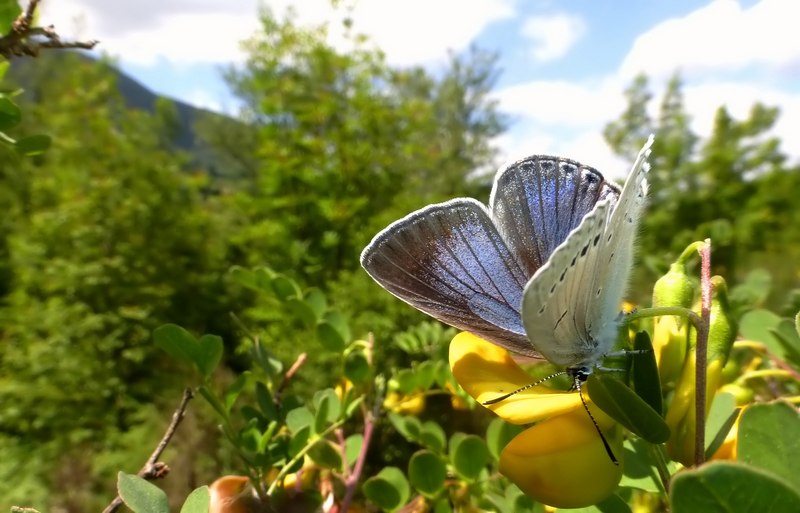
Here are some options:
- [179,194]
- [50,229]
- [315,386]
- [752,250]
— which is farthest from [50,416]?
[752,250]

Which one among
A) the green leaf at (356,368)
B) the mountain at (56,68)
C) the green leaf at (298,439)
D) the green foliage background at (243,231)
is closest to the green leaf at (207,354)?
the green leaf at (298,439)

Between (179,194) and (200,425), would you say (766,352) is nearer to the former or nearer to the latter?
(200,425)

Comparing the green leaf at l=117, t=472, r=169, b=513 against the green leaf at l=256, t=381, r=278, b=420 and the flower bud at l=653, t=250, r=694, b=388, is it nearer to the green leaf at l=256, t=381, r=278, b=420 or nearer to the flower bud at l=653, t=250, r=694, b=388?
the green leaf at l=256, t=381, r=278, b=420

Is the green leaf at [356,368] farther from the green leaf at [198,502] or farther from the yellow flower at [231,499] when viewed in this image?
the green leaf at [198,502]

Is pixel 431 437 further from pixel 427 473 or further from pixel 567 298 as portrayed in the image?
pixel 567 298

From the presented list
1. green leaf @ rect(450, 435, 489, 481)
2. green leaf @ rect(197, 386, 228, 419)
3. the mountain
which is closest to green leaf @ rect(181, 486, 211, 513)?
green leaf @ rect(197, 386, 228, 419)
